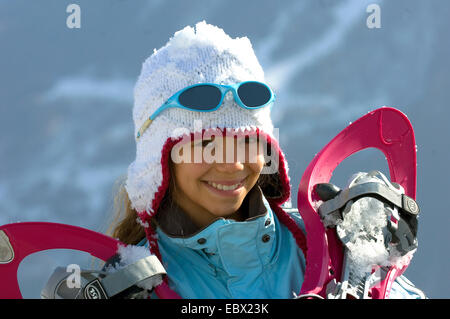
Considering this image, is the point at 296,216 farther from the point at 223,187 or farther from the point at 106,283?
the point at 106,283

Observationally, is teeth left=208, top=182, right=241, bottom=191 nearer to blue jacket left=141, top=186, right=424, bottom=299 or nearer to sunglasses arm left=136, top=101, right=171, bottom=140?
blue jacket left=141, top=186, right=424, bottom=299

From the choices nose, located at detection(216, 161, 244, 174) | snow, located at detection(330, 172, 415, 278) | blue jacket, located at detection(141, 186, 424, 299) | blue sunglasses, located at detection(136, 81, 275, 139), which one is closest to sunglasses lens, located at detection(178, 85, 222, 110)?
blue sunglasses, located at detection(136, 81, 275, 139)

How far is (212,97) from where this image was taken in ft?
5.56

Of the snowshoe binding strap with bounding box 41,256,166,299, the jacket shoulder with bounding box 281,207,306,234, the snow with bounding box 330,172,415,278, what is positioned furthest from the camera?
the jacket shoulder with bounding box 281,207,306,234

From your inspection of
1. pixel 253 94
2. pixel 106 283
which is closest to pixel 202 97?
pixel 253 94

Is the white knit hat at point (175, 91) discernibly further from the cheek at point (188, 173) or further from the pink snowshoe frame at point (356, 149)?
the pink snowshoe frame at point (356, 149)

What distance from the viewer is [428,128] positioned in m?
2.88

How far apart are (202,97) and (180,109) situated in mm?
75

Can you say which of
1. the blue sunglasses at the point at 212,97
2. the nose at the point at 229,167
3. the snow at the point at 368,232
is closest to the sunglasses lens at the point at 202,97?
A: the blue sunglasses at the point at 212,97

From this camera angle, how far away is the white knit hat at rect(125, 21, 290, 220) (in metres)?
1.72

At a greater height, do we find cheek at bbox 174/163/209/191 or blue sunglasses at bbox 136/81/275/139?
blue sunglasses at bbox 136/81/275/139

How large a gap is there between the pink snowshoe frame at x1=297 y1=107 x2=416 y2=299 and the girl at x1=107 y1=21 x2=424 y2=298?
0.28 ft

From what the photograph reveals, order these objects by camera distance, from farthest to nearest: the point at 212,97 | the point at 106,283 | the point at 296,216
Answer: the point at 296,216
the point at 212,97
the point at 106,283
